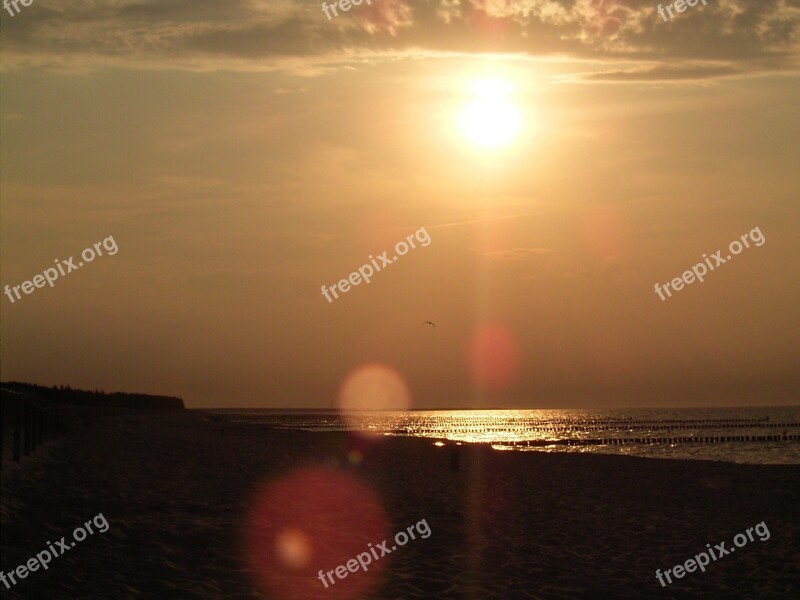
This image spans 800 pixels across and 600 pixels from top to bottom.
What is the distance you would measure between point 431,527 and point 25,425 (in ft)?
31.7

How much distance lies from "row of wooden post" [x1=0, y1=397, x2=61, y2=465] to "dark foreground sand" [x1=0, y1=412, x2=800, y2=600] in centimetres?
38

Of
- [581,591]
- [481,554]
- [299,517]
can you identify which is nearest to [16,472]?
[299,517]

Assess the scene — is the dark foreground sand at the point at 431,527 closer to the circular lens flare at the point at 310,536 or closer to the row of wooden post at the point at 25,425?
the circular lens flare at the point at 310,536

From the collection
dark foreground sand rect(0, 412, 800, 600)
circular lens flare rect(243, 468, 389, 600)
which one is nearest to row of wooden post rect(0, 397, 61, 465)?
dark foreground sand rect(0, 412, 800, 600)

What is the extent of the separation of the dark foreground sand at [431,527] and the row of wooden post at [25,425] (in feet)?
1.26

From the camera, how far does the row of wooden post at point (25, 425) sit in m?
17.2

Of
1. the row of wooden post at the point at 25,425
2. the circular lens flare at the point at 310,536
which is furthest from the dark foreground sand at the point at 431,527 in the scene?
the row of wooden post at the point at 25,425

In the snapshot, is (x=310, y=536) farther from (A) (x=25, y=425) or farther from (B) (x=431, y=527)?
(A) (x=25, y=425)

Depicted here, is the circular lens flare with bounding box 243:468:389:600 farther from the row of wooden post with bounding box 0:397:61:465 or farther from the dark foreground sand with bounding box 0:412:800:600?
the row of wooden post with bounding box 0:397:61:465

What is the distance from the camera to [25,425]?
19297mm

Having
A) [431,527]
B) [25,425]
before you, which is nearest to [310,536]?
[431,527]

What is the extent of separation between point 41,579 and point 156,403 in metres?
119

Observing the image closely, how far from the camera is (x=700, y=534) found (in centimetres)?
1720

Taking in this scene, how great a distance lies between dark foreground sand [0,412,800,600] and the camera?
36.1ft
